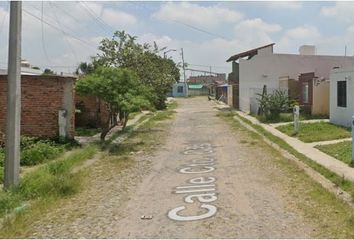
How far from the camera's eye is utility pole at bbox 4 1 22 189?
7582 millimetres

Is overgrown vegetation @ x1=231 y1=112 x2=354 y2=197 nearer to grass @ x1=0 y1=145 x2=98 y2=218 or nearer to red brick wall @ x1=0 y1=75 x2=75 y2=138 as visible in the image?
grass @ x1=0 y1=145 x2=98 y2=218

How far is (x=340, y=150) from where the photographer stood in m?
12.6

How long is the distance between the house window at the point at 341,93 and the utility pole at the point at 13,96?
1531 cm

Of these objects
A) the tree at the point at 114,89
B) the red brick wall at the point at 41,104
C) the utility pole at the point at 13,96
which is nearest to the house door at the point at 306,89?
the tree at the point at 114,89

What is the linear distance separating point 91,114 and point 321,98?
1302cm

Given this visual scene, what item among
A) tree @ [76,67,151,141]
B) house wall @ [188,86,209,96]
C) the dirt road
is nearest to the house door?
tree @ [76,67,151,141]

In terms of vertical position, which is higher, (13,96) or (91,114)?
(13,96)

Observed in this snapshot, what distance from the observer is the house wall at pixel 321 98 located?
82.8 feet

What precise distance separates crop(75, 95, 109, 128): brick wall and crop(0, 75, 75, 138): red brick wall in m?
5.67

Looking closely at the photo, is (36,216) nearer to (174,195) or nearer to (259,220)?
(174,195)

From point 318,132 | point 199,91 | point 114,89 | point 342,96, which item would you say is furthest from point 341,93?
point 199,91

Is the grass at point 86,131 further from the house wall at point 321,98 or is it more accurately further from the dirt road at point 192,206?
the house wall at point 321,98

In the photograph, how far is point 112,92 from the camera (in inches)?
594

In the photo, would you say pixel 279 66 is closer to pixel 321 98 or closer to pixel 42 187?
pixel 321 98
